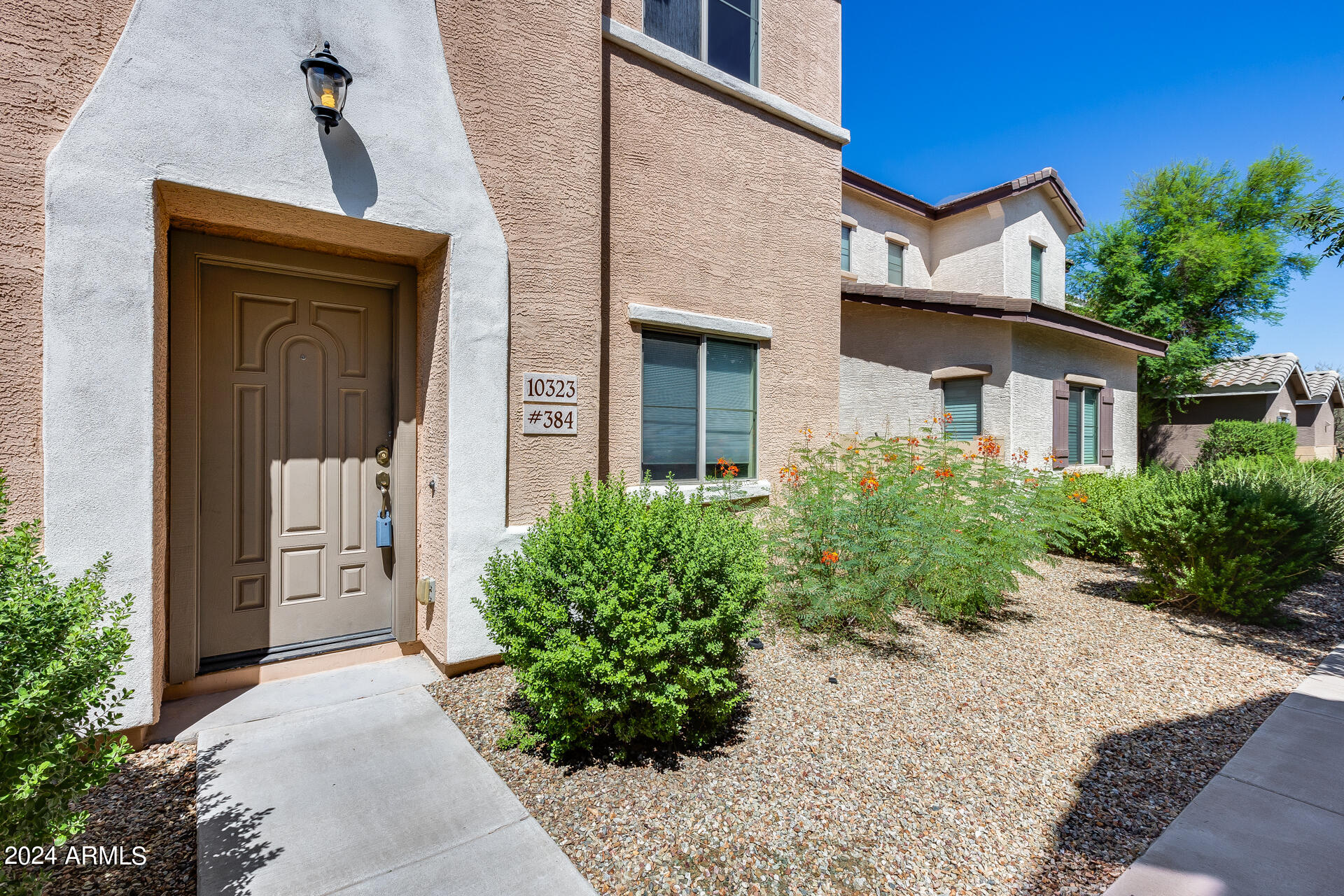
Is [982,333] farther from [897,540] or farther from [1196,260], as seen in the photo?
[1196,260]

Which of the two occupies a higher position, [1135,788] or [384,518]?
[384,518]

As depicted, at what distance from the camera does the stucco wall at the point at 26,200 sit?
288 cm

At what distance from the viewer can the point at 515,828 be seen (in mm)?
2592

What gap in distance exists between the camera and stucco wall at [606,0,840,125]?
21.0ft

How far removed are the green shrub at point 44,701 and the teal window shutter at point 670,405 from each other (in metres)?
3.96

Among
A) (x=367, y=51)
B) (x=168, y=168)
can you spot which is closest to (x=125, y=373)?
(x=168, y=168)

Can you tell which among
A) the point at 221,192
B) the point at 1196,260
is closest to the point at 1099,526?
the point at 221,192

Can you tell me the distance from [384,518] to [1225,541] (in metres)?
7.57

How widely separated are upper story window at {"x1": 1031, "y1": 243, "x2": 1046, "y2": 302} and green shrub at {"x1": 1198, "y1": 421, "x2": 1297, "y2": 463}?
783cm

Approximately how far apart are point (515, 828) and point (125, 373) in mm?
3069

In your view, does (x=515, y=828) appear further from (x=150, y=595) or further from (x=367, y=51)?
(x=367, y=51)

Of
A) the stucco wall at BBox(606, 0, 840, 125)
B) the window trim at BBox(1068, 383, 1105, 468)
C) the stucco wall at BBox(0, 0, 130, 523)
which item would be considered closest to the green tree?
the window trim at BBox(1068, 383, 1105, 468)

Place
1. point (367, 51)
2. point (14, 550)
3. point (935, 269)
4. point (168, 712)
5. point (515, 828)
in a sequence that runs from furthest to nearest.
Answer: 1. point (935, 269)
2. point (367, 51)
3. point (168, 712)
4. point (515, 828)
5. point (14, 550)

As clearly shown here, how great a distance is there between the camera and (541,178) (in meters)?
4.41
